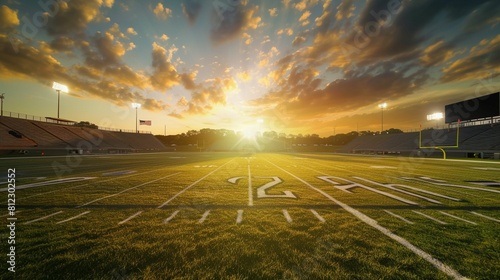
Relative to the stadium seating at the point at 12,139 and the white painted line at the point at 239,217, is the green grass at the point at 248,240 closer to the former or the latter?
the white painted line at the point at 239,217

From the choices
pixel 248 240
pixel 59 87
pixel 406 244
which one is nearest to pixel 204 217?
pixel 248 240

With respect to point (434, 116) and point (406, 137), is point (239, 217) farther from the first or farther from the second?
point (406, 137)

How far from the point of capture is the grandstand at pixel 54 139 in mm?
35188

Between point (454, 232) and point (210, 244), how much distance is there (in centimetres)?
487

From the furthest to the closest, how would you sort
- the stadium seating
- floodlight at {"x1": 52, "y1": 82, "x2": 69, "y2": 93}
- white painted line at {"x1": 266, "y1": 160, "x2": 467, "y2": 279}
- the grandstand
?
floodlight at {"x1": 52, "y1": 82, "x2": 69, "y2": 93}, the grandstand, the stadium seating, white painted line at {"x1": 266, "y1": 160, "x2": 467, "y2": 279}

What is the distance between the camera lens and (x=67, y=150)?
39.4 m

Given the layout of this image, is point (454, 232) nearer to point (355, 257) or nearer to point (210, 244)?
point (355, 257)

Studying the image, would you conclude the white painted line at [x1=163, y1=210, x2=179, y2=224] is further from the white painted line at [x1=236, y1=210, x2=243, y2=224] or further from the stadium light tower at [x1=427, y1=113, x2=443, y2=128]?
the stadium light tower at [x1=427, y1=113, x2=443, y2=128]

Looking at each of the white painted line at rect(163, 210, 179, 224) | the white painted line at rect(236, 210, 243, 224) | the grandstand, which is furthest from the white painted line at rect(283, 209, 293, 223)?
the grandstand

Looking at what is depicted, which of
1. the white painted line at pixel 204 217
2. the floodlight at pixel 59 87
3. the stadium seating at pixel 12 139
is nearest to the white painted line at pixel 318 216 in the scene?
the white painted line at pixel 204 217

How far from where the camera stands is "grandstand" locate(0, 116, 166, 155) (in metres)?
35.2

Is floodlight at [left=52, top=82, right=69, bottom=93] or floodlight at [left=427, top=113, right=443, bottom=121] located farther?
floodlight at [left=52, top=82, right=69, bottom=93]

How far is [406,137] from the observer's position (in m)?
55.4

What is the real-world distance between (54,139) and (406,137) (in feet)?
281
